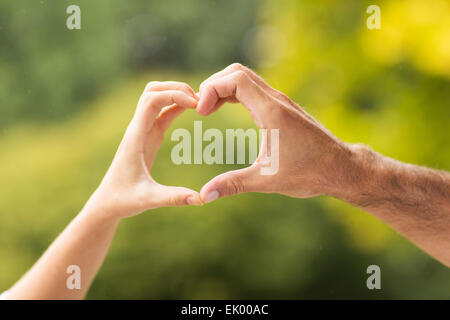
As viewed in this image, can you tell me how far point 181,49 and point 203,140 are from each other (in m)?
1.46

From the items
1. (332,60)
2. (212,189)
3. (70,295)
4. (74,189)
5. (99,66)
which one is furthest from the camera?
(99,66)

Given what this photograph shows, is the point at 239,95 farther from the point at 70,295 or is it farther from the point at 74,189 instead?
the point at 74,189

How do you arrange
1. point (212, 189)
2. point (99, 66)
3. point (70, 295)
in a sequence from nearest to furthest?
point (212, 189)
point (70, 295)
point (99, 66)

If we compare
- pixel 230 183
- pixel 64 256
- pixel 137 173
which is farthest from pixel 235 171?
pixel 64 256

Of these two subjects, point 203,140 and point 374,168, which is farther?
point 203,140

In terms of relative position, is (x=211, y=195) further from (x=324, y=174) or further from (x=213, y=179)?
(x=324, y=174)

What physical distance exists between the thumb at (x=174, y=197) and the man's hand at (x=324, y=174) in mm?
20

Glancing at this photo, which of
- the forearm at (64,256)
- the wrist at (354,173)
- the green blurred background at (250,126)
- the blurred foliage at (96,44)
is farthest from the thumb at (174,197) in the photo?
the blurred foliage at (96,44)

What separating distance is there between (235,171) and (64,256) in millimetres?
355

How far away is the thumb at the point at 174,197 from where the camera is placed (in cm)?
89

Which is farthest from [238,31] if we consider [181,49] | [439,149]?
[439,149]

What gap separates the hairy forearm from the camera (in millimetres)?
1046

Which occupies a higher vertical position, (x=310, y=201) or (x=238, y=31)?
(x=238, y=31)

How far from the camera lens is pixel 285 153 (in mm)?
907
